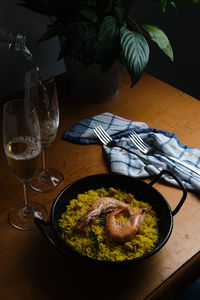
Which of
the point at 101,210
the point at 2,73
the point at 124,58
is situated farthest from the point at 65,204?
the point at 2,73

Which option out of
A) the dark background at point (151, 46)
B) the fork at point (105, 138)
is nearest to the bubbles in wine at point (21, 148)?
the fork at point (105, 138)

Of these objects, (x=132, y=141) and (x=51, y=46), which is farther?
(x=51, y=46)

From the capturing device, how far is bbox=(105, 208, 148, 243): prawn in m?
0.79

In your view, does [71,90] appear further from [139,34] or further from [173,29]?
[173,29]

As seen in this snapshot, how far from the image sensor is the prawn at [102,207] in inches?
32.5

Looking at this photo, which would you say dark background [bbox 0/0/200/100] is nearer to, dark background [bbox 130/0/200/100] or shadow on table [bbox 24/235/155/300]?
dark background [bbox 130/0/200/100]

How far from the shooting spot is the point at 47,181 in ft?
3.41

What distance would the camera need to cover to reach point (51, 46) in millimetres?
1643

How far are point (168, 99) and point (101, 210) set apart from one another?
71 centimetres

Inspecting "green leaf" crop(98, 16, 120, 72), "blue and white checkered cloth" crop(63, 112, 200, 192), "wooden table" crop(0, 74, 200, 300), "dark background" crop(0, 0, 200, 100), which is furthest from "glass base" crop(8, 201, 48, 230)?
"dark background" crop(0, 0, 200, 100)

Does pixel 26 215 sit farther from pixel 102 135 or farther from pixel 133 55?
pixel 133 55

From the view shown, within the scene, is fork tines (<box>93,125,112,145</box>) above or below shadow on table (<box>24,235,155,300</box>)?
above

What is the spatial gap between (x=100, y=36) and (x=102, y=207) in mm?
555

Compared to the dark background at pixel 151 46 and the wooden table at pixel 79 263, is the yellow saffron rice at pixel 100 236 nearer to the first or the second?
the wooden table at pixel 79 263
